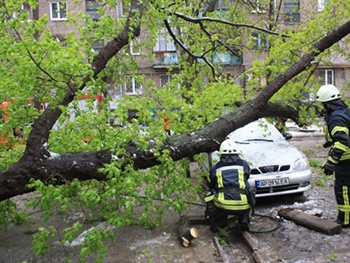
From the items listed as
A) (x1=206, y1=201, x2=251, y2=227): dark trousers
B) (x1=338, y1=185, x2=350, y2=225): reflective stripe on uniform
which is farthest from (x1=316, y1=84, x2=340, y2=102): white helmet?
(x1=206, y1=201, x2=251, y2=227): dark trousers

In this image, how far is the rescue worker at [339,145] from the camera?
515 cm

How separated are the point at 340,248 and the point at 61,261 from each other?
11.9 feet

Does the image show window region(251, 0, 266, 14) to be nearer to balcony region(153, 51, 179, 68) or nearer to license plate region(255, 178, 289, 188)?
license plate region(255, 178, 289, 188)

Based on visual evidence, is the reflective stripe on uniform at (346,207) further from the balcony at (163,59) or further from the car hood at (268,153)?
the balcony at (163,59)

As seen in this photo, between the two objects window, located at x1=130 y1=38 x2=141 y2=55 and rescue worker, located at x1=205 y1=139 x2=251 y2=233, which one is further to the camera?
window, located at x1=130 y1=38 x2=141 y2=55

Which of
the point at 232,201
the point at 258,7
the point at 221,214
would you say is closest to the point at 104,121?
the point at 232,201

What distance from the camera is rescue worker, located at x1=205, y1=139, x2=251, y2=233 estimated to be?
535cm

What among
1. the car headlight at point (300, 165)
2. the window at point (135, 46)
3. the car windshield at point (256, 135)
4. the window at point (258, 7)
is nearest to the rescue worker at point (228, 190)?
the car headlight at point (300, 165)

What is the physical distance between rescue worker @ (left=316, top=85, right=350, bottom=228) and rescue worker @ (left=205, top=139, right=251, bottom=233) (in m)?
1.23

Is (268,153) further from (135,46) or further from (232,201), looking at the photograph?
(135,46)

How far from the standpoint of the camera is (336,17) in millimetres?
6605

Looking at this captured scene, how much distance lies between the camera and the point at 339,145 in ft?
16.8

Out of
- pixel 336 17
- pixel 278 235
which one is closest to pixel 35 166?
pixel 278 235

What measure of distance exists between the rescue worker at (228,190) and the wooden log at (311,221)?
2.60 feet
